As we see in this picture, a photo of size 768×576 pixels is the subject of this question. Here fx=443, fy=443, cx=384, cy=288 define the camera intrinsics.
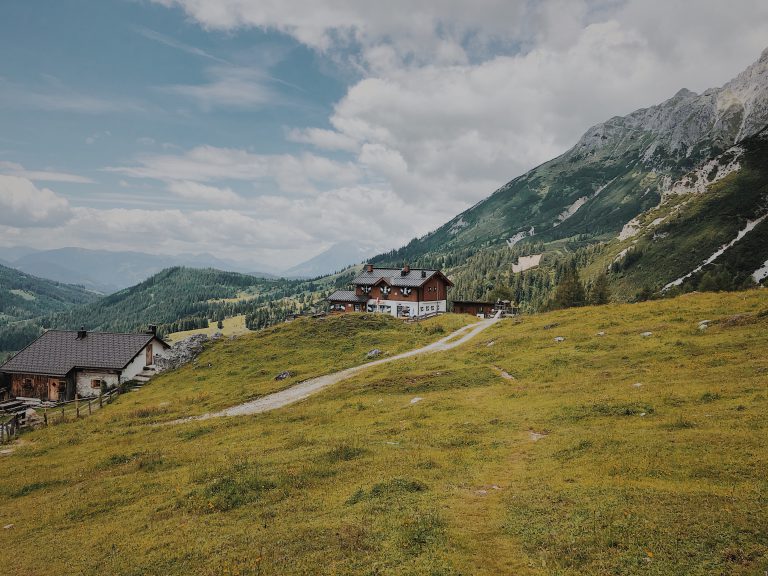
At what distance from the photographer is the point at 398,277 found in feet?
355

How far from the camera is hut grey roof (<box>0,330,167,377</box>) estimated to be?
234ft

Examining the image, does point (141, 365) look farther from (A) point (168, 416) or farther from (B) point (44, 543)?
(B) point (44, 543)

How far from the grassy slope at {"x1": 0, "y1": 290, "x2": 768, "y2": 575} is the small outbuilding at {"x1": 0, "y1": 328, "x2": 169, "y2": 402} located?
36.1m

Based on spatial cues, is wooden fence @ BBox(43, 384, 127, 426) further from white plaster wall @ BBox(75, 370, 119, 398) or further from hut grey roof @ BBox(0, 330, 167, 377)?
hut grey roof @ BBox(0, 330, 167, 377)

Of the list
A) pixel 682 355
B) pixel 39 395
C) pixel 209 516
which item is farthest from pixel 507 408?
pixel 39 395

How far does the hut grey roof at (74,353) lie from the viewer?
7119 cm

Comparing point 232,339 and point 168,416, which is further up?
point 232,339

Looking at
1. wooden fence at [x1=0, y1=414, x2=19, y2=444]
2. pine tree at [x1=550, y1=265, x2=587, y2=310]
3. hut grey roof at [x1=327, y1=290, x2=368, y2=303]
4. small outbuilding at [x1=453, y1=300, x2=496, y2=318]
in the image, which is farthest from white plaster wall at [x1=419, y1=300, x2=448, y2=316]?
wooden fence at [x1=0, y1=414, x2=19, y2=444]

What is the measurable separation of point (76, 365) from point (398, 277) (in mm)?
66250

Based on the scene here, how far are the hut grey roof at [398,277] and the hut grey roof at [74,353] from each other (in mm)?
52052

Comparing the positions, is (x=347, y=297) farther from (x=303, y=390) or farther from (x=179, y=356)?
(x=303, y=390)

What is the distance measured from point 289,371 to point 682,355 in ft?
134

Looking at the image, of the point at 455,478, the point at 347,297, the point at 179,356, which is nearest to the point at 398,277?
the point at 347,297

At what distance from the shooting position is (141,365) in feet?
246
